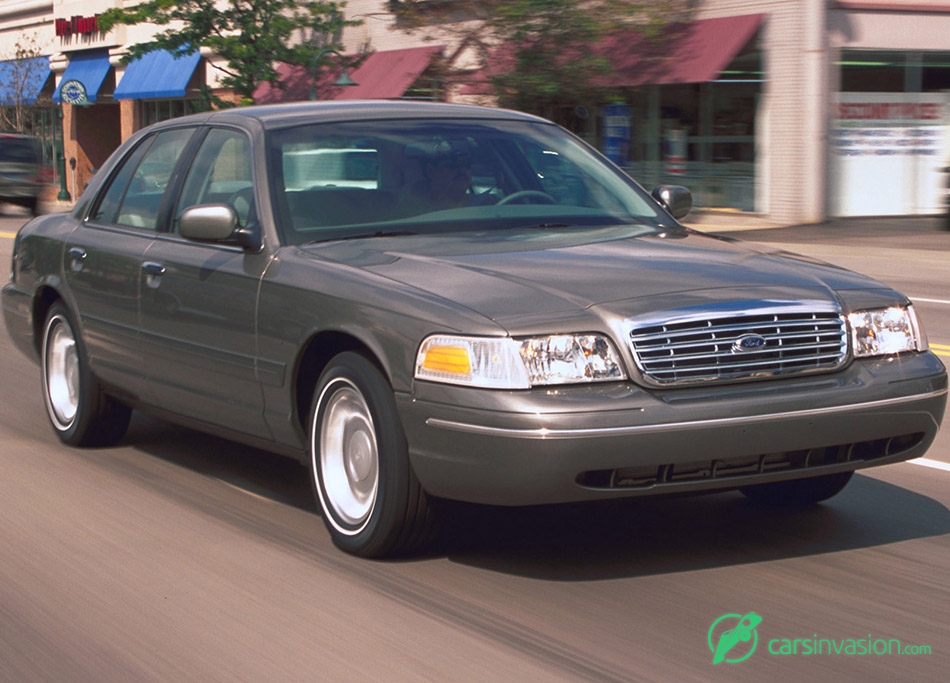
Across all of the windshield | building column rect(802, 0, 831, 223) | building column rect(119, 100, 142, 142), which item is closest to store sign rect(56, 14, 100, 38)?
building column rect(119, 100, 142, 142)

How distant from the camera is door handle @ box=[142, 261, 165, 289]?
6375mm

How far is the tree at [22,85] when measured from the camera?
52.1m

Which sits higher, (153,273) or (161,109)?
(153,273)

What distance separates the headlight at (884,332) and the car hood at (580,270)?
119 mm

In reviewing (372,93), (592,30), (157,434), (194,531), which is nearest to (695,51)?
(592,30)

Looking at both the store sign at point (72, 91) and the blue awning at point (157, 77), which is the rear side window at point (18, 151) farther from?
the store sign at point (72, 91)

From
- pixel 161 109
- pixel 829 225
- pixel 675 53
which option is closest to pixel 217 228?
pixel 829 225

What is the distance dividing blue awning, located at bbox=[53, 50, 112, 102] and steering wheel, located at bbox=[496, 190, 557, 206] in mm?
43148

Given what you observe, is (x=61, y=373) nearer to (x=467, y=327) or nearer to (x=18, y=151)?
(x=467, y=327)

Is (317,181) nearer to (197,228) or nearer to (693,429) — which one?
(197,228)

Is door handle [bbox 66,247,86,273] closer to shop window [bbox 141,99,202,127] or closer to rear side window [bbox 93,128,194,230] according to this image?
rear side window [bbox 93,128,194,230]

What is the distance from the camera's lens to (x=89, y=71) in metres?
49.1

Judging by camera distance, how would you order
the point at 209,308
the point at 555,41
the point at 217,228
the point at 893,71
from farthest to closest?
the point at 555,41
the point at 893,71
the point at 209,308
the point at 217,228

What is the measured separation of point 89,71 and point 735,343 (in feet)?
154
